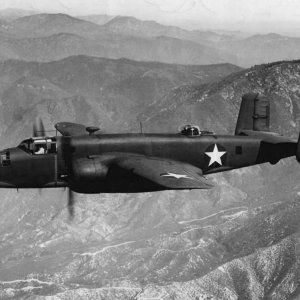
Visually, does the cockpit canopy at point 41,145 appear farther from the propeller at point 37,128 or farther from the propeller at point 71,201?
the propeller at point 71,201

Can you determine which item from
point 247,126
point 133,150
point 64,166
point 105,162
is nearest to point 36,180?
point 64,166

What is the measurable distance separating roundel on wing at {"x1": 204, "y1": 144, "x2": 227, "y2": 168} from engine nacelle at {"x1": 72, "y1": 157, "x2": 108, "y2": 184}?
913 centimetres

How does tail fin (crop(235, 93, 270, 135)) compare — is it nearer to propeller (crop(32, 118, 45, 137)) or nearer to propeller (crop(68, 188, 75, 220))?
propeller (crop(68, 188, 75, 220))

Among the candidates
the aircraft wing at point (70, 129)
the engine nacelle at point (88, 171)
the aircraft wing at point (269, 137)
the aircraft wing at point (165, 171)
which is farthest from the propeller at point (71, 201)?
the aircraft wing at point (269, 137)

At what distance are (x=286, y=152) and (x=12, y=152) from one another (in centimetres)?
2157

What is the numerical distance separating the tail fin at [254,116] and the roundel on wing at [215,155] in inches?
207

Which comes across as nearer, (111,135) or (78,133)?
(111,135)

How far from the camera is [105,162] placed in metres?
34.0

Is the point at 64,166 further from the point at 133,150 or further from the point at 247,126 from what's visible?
the point at 247,126

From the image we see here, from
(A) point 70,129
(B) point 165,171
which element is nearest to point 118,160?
(B) point 165,171

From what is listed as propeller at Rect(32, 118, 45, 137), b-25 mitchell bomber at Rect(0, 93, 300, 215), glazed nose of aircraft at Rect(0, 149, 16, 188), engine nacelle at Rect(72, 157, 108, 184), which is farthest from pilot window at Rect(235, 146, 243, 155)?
A: glazed nose of aircraft at Rect(0, 149, 16, 188)

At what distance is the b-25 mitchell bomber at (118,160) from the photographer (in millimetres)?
32406

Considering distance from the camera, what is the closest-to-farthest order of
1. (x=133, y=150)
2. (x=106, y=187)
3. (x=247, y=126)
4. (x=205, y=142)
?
(x=106, y=187) < (x=133, y=150) < (x=205, y=142) < (x=247, y=126)

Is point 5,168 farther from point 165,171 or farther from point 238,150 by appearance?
point 238,150
